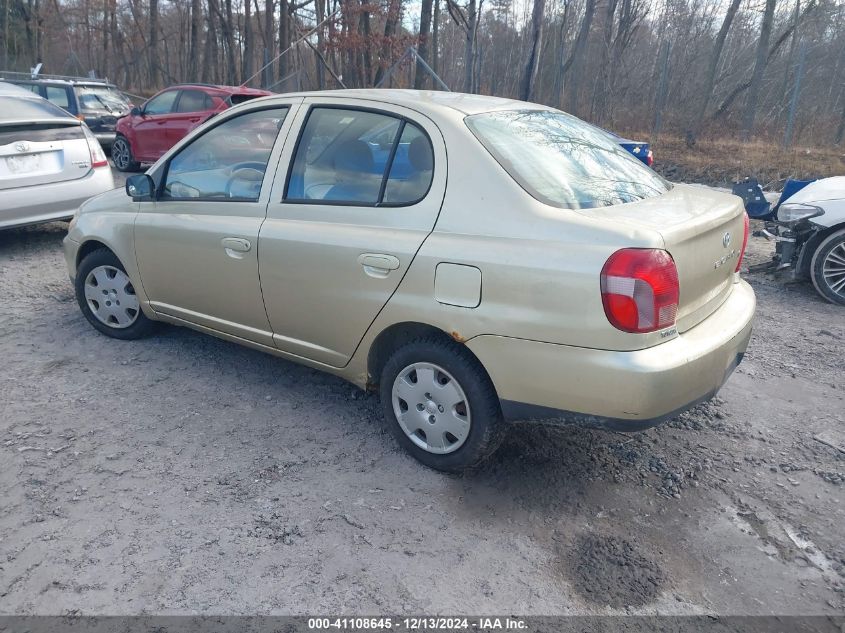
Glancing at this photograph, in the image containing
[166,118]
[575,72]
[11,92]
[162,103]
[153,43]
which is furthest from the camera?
[153,43]

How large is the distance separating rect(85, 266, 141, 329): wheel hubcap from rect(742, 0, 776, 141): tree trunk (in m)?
14.9

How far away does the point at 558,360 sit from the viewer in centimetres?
274

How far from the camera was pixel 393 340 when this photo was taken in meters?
3.38

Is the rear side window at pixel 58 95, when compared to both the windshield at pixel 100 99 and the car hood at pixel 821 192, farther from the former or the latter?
the car hood at pixel 821 192

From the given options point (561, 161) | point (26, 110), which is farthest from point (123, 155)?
point (561, 161)

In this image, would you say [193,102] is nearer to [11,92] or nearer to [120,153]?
[120,153]

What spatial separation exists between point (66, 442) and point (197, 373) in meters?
1.00

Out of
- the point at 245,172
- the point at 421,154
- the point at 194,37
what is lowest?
the point at 245,172

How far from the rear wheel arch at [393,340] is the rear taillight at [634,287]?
26.2 inches

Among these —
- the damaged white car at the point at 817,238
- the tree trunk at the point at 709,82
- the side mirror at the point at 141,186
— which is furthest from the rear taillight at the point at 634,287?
the tree trunk at the point at 709,82

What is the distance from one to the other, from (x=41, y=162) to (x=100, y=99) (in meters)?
8.57

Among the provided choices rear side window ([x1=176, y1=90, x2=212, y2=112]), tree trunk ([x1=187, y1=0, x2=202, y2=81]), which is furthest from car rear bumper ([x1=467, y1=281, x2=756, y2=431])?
tree trunk ([x1=187, y1=0, x2=202, y2=81])

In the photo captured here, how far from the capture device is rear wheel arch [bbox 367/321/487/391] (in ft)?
10.3

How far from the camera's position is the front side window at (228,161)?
3.82 metres
